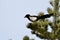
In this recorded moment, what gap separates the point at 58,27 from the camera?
33.9 ft

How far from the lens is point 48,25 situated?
417 inches

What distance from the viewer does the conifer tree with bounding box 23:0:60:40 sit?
10277mm

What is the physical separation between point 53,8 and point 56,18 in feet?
1.55

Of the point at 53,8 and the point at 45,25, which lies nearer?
the point at 45,25

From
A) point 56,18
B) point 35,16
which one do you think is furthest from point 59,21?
point 35,16

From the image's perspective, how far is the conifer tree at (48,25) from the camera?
33.7 feet

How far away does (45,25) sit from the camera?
1031 centimetres

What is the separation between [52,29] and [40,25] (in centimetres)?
58

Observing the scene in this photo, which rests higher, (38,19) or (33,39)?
(38,19)

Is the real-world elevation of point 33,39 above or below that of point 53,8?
below

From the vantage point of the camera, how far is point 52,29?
34.9ft

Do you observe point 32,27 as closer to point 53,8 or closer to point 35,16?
point 35,16

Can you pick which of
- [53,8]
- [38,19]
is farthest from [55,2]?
[38,19]

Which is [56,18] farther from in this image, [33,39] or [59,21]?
[33,39]
